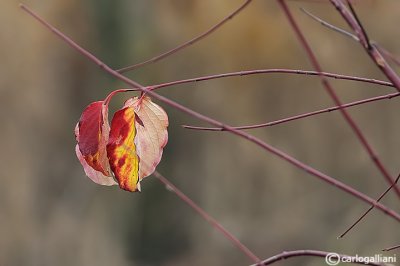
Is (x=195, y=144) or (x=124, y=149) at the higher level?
(x=124, y=149)

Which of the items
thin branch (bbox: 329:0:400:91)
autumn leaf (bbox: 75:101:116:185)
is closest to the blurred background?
autumn leaf (bbox: 75:101:116:185)

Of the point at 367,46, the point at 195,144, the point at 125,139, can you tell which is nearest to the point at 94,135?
the point at 125,139

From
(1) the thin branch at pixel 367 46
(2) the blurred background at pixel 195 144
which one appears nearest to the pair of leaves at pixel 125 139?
(1) the thin branch at pixel 367 46

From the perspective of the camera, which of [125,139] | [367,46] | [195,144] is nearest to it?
[367,46]

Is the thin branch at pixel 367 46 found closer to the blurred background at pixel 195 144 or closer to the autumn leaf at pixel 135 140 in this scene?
the autumn leaf at pixel 135 140

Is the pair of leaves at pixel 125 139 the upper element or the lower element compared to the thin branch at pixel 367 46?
lower

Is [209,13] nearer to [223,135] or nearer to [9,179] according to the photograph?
[223,135]

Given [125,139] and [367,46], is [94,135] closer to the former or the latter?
[125,139]
